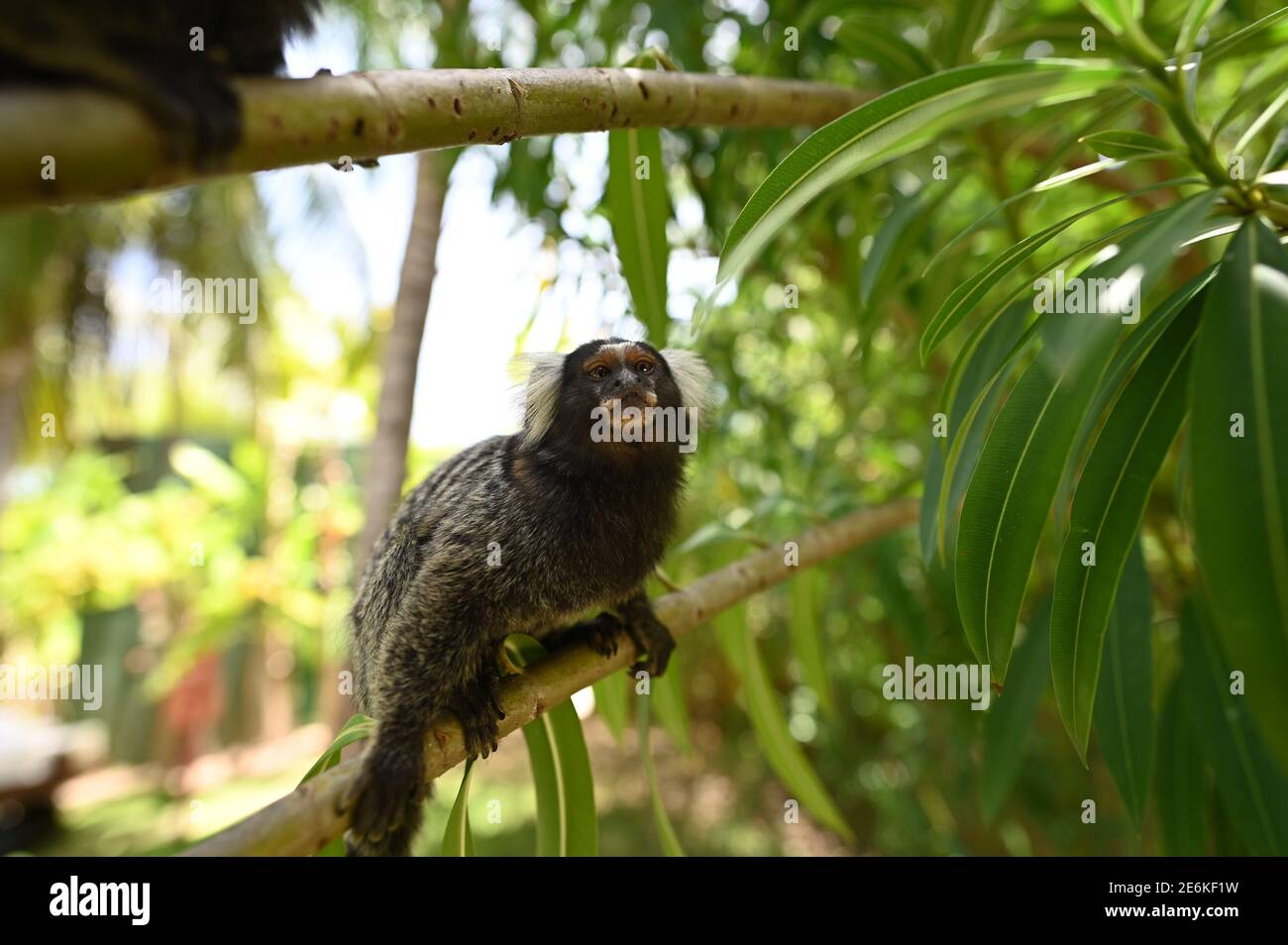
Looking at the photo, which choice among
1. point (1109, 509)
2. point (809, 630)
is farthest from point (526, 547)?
point (809, 630)

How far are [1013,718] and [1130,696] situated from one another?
1.15 ft

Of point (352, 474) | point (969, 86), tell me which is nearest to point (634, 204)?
point (969, 86)

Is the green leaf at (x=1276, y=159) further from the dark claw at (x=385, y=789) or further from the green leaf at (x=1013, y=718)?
the dark claw at (x=385, y=789)

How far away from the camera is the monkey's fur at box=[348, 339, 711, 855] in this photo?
1.35m

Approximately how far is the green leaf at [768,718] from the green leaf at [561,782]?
64cm

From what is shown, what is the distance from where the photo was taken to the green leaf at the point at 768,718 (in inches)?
79.7

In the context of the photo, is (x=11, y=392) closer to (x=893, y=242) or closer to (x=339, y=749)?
(x=339, y=749)

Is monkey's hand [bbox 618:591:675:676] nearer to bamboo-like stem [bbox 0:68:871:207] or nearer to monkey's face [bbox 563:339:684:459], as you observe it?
monkey's face [bbox 563:339:684:459]

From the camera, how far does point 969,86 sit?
1036 millimetres

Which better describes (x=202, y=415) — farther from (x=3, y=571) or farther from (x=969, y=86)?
(x=969, y=86)

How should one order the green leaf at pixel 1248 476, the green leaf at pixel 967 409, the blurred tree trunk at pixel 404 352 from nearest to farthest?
1. the green leaf at pixel 1248 476
2. the green leaf at pixel 967 409
3. the blurred tree trunk at pixel 404 352

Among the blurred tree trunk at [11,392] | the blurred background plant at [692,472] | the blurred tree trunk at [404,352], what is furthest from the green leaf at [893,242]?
the blurred tree trunk at [11,392]

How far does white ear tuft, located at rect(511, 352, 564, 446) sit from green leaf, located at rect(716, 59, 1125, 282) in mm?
575

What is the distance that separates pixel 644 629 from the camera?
1.65 metres
